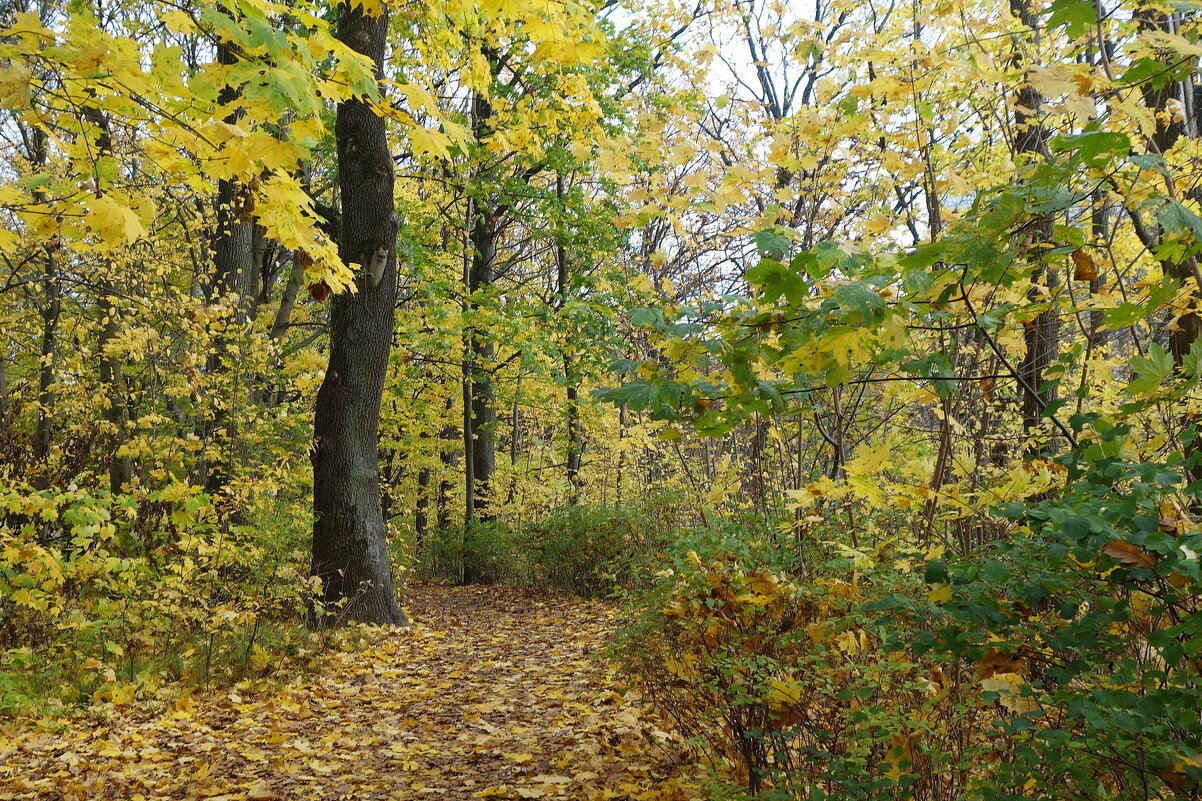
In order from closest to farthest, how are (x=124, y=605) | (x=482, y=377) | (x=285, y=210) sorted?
1. (x=285, y=210)
2. (x=124, y=605)
3. (x=482, y=377)

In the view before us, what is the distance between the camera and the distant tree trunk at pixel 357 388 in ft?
24.6

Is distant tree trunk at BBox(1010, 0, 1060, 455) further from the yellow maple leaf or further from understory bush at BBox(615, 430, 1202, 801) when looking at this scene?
the yellow maple leaf

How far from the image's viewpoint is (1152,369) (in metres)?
1.98

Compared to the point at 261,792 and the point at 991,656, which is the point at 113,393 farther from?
the point at 991,656

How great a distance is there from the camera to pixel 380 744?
4797 mm

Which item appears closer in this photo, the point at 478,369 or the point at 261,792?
the point at 261,792

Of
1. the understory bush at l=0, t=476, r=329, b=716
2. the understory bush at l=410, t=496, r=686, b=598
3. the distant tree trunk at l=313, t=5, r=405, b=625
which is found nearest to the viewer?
the understory bush at l=0, t=476, r=329, b=716

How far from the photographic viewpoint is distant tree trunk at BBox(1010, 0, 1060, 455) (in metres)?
3.12

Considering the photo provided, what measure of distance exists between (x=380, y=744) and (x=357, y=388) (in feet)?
12.8

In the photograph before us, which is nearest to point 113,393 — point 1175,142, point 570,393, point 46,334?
point 46,334

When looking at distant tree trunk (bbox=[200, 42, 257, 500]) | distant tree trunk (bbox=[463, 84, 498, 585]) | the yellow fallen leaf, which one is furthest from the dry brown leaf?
distant tree trunk (bbox=[463, 84, 498, 585])

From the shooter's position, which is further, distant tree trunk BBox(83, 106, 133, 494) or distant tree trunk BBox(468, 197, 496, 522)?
distant tree trunk BBox(468, 197, 496, 522)

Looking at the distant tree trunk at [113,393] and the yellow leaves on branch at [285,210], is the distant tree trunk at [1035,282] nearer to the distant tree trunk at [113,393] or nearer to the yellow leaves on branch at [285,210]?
the yellow leaves on branch at [285,210]

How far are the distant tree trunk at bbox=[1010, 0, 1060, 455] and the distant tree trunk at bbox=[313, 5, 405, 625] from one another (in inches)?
216
